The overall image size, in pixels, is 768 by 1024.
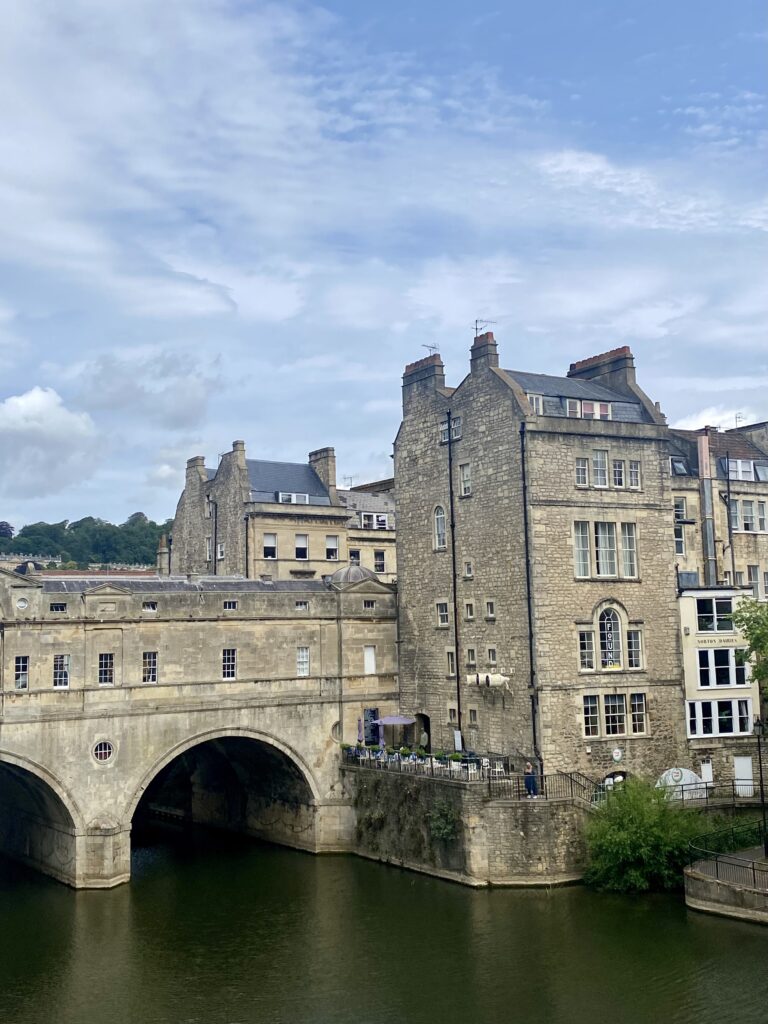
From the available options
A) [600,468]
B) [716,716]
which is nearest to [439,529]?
[600,468]

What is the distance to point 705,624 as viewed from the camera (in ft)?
153

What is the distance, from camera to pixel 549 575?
4366 cm

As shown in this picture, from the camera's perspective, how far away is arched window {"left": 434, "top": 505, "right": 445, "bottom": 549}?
159 feet

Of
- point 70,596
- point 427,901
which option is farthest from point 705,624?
point 70,596

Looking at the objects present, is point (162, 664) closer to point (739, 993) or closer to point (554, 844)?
point (554, 844)

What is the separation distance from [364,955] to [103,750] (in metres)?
14.3

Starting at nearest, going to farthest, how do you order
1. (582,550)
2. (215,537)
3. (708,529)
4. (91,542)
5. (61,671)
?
(61,671) < (582,550) < (708,529) < (215,537) < (91,542)

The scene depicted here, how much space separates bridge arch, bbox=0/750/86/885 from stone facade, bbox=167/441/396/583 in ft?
57.9

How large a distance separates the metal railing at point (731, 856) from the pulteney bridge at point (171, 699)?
15393 mm

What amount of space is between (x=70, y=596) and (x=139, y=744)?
6.43 meters

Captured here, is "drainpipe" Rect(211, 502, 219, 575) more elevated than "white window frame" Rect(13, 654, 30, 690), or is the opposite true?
"drainpipe" Rect(211, 502, 219, 575)

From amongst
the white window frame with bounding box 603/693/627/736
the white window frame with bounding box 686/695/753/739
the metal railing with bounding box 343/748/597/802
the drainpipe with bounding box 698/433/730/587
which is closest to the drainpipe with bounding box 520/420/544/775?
the metal railing with bounding box 343/748/597/802

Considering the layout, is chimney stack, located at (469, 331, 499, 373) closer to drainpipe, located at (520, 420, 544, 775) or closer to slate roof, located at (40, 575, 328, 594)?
drainpipe, located at (520, 420, 544, 775)

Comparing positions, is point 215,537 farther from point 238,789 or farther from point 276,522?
point 238,789
